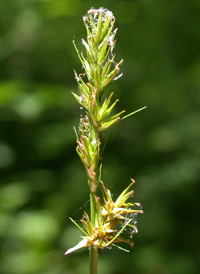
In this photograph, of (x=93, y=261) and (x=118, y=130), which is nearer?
→ (x=93, y=261)

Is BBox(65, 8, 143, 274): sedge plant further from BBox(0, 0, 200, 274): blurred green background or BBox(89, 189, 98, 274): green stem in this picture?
BBox(0, 0, 200, 274): blurred green background

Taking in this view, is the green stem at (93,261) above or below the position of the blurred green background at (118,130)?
below

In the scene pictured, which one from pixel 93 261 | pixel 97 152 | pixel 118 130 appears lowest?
pixel 93 261

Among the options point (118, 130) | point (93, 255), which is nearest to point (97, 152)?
point (93, 255)

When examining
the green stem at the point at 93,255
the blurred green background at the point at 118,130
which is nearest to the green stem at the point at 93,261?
the green stem at the point at 93,255

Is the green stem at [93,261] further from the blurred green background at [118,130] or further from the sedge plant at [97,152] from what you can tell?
the blurred green background at [118,130]

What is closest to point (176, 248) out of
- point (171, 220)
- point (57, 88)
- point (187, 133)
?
point (171, 220)

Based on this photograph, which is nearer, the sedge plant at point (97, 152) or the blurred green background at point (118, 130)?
the sedge plant at point (97, 152)

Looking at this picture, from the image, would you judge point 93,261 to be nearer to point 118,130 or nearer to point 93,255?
point 93,255
